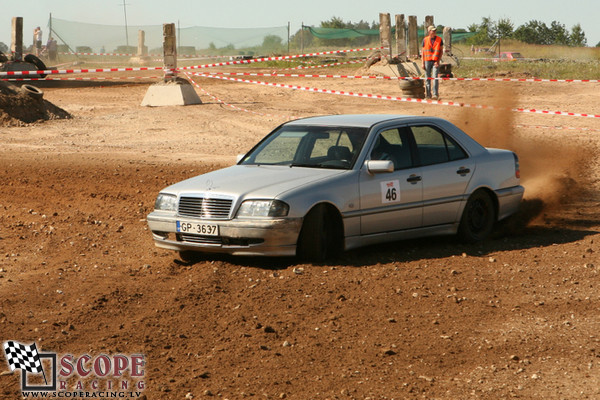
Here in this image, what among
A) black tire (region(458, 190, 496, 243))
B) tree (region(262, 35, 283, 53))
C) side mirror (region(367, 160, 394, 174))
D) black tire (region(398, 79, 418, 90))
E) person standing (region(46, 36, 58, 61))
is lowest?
black tire (region(458, 190, 496, 243))

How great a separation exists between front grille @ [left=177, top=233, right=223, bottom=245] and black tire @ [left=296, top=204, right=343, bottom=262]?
764 millimetres

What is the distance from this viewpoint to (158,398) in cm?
537

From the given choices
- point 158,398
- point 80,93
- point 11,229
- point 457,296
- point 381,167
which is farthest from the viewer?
point 80,93

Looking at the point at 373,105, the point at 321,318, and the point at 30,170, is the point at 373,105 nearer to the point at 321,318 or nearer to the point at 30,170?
the point at 30,170

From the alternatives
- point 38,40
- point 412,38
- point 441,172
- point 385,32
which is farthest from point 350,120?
point 38,40

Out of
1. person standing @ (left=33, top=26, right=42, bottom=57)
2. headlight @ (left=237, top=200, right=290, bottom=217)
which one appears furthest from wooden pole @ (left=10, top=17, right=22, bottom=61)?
headlight @ (left=237, top=200, right=290, bottom=217)

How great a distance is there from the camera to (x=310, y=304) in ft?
23.6

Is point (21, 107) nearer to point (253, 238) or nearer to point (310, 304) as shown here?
point (253, 238)

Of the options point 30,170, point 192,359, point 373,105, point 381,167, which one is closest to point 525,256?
point 381,167

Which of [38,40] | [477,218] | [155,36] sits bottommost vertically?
[477,218]

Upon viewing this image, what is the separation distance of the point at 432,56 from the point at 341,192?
1744cm

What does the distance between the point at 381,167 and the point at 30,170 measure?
25.7 ft

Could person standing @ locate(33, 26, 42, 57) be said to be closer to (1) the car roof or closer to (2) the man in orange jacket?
(2) the man in orange jacket

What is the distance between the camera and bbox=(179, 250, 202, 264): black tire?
9.00 metres
